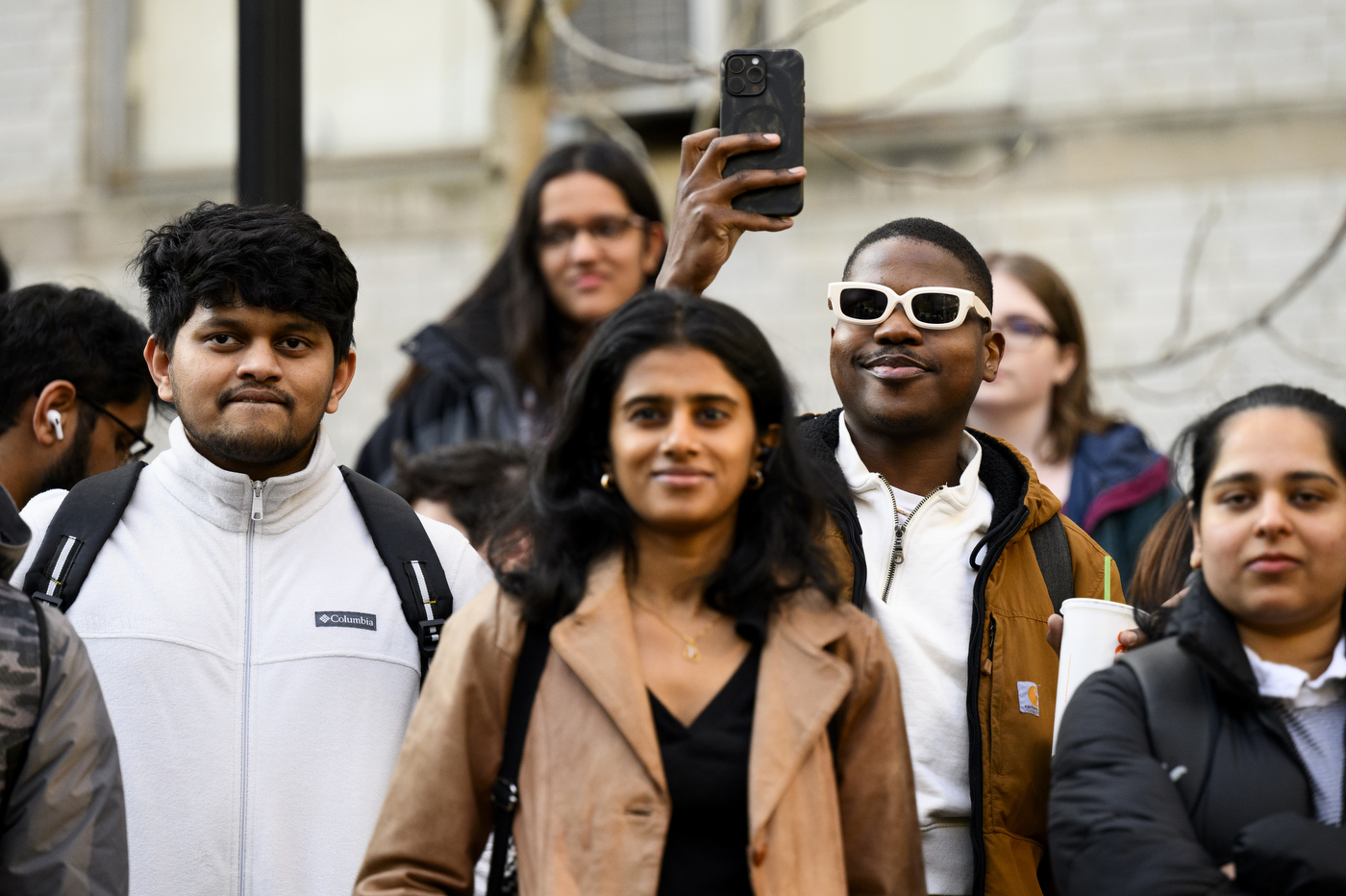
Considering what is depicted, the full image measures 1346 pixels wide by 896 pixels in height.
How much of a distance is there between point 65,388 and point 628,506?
1.53 meters

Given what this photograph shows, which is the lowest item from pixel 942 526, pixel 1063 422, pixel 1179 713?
pixel 1179 713

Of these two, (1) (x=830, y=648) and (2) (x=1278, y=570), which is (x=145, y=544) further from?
(2) (x=1278, y=570)

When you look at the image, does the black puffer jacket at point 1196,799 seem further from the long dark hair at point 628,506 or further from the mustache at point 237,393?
the mustache at point 237,393

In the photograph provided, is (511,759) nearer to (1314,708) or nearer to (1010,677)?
(1010,677)

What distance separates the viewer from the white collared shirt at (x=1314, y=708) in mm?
2473

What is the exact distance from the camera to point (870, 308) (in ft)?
10.7

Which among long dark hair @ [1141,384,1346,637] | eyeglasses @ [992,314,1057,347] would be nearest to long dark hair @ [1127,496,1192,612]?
long dark hair @ [1141,384,1346,637]

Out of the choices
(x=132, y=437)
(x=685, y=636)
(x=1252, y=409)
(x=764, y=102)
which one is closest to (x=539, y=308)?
(x=132, y=437)

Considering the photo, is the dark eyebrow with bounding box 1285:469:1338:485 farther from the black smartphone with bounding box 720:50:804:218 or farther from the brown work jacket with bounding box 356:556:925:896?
the black smartphone with bounding box 720:50:804:218

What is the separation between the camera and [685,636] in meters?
2.63

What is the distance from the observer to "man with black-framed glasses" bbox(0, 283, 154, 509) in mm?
3527

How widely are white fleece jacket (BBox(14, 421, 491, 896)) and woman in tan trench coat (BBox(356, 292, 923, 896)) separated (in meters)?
0.44

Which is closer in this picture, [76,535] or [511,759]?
[511,759]

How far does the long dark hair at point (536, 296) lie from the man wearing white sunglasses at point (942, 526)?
164cm
